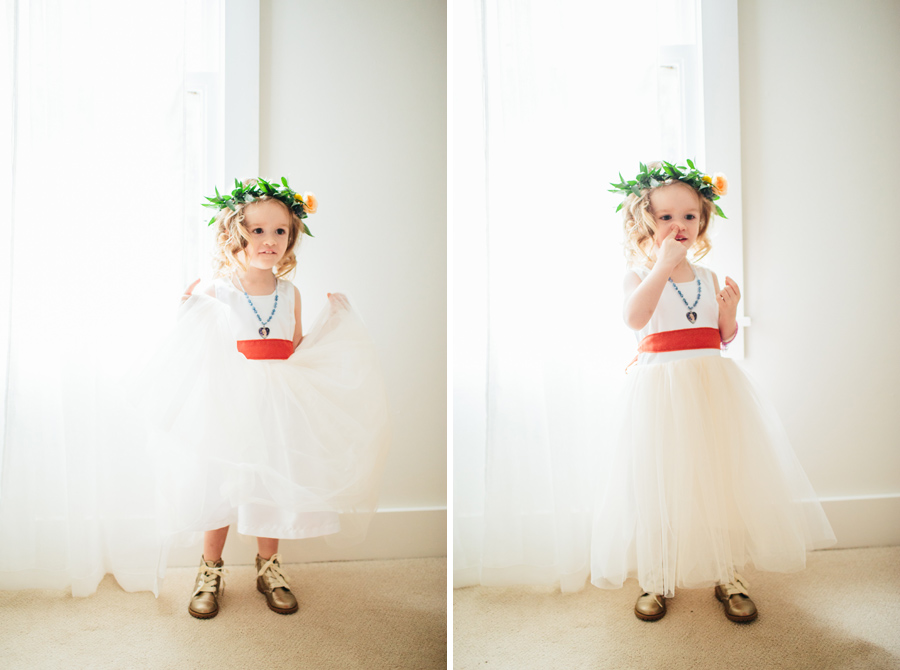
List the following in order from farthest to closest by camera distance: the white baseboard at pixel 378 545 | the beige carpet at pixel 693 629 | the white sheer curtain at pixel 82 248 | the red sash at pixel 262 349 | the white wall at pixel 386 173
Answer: the red sash at pixel 262 349
the white sheer curtain at pixel 82 248
the white baseboard at pixel 378 545
the white wall at pixel 386 173
the beige carpet at pixel 693 629

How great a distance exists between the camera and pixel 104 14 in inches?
41.4

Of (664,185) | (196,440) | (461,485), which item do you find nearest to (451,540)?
(461,485)

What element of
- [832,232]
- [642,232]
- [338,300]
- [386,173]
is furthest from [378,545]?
[832,232]

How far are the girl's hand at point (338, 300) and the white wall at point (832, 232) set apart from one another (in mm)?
739

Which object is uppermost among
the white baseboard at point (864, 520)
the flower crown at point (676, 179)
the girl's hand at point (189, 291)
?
the flower crown at point (676, 179)

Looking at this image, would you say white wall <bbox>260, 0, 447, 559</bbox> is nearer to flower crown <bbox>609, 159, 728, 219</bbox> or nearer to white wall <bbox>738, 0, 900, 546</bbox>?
flower crown <bbox>609, 159, 728, 219</bbox>

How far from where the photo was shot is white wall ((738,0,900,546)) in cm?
73

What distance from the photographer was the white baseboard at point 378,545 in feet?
3.02

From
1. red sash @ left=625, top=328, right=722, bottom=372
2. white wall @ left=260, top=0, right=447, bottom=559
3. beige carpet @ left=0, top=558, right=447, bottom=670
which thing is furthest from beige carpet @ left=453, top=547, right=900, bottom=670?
red sash @ left=625, top=328, right=722, bottom=372

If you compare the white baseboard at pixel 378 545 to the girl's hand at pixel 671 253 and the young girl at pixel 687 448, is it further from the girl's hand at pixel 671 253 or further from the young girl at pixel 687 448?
the girl's hand at pixel 671 253

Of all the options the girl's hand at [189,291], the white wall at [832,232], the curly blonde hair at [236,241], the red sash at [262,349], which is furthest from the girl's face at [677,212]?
the girl's hand at [189,291]

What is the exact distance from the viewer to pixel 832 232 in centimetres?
76

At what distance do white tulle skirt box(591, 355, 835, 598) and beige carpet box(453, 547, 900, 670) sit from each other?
0.18 feet

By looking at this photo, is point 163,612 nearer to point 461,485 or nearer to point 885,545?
point 461,485
